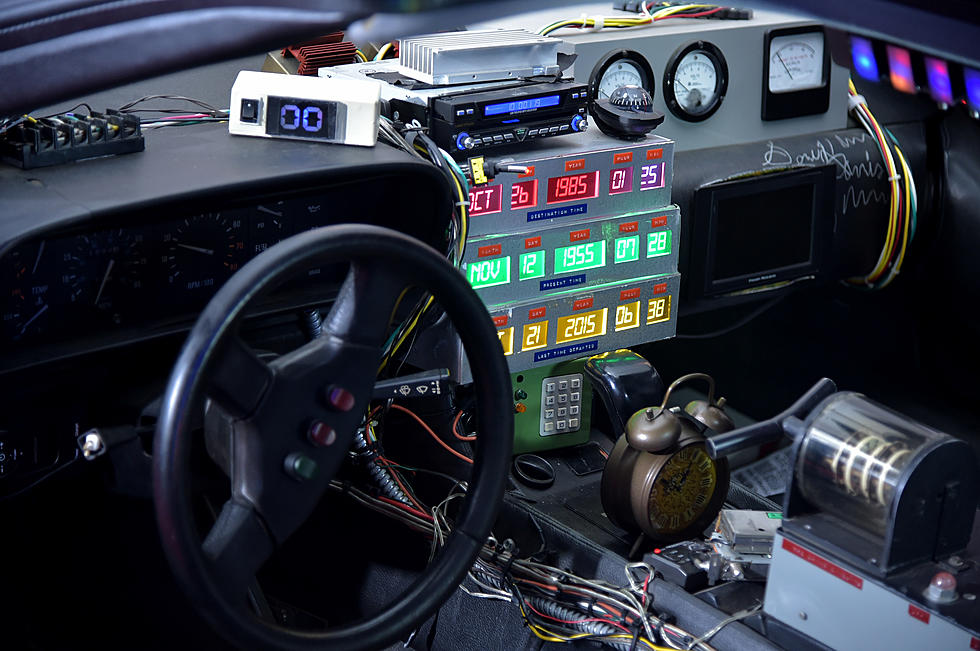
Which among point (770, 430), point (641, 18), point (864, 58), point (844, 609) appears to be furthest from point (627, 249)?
point (864, 58)

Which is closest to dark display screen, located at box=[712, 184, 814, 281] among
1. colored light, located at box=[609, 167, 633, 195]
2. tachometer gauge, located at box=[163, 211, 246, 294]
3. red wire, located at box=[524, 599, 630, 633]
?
colored light, located at box=[609, 167, 633, 195]

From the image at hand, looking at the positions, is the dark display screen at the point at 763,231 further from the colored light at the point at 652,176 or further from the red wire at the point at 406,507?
the red wire at the point at 406,507

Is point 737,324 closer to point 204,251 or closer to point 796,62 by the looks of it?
point 796,62

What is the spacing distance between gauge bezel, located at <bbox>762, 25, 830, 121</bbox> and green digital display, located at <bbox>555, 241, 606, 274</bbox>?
848 mm

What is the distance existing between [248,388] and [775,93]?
1939 millimetres

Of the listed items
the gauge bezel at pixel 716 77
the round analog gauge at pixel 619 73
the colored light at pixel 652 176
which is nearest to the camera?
the colored light at pixel 652 176

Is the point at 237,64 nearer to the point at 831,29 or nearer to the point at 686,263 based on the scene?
the point at 686,263

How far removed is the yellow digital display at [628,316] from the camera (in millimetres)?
2314

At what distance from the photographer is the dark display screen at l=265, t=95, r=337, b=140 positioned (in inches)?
72.6

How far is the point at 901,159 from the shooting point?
3006mm

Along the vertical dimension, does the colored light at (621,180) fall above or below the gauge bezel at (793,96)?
below

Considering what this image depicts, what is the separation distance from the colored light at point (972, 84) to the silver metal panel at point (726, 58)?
1.64 m

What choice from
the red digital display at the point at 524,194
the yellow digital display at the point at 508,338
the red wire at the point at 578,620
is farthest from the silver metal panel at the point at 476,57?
the red wire at the point at 578,620

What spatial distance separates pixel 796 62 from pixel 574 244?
103 cm
